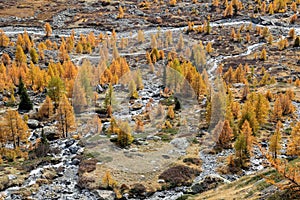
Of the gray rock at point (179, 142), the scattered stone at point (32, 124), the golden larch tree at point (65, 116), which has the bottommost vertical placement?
the scattered stone at point (32, 124)

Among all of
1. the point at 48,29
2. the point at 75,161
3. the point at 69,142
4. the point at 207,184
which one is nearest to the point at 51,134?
the point at 69,142

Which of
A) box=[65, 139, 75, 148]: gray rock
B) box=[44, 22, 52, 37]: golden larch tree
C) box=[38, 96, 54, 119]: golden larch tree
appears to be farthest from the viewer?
box=[44, 22, 52, 37]: golden larch tree

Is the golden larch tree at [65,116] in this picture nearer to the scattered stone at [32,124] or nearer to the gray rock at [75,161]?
the scattered stone at [32,124]

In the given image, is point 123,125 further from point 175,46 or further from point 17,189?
point 175,46

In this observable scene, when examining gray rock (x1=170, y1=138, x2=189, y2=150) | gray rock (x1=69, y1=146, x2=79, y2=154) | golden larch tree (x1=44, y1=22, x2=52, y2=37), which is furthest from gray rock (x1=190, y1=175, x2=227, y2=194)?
golden larch tree (x1=44, y1=22, x2=52, y2=37)

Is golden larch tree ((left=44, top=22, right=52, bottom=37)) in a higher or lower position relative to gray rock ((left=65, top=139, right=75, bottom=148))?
higher

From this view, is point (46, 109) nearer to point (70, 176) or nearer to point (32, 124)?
point (32, 124)

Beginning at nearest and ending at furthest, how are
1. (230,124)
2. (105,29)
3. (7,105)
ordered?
(230,124)
(7,105)
(105,29)

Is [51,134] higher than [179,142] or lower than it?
lower

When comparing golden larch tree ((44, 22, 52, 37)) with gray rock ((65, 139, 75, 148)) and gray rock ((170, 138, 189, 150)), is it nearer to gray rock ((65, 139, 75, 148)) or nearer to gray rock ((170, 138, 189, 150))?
gray rock ((65, 139, 75, 148))

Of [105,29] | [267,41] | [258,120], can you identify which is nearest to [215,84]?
[258,120]

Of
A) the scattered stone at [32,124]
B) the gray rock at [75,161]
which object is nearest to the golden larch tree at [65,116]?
the scattered stone at [32,124]
